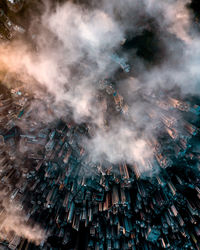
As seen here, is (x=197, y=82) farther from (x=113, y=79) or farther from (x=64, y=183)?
(x=64, y=183)

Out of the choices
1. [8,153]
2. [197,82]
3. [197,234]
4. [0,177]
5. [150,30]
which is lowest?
[197,234]

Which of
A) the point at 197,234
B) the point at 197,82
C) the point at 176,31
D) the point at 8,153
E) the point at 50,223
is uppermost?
the point at 176,31

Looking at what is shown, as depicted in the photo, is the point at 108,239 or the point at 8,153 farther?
the point at 108,239

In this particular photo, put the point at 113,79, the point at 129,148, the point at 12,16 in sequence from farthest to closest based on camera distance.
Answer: the point at 129,148 < the point at 113,79 < the point at 12,16

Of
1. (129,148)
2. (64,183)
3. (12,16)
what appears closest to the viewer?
(12,16)

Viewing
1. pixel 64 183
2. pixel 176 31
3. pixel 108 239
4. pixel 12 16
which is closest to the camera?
pixel 176 31

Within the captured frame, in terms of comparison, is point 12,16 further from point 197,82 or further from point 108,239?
point 108,239

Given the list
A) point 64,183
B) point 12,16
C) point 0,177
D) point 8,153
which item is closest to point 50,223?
point 64,183

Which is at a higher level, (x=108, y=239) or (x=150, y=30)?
(x=150, y=30)

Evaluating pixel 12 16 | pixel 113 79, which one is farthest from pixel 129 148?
pixel 12 16
